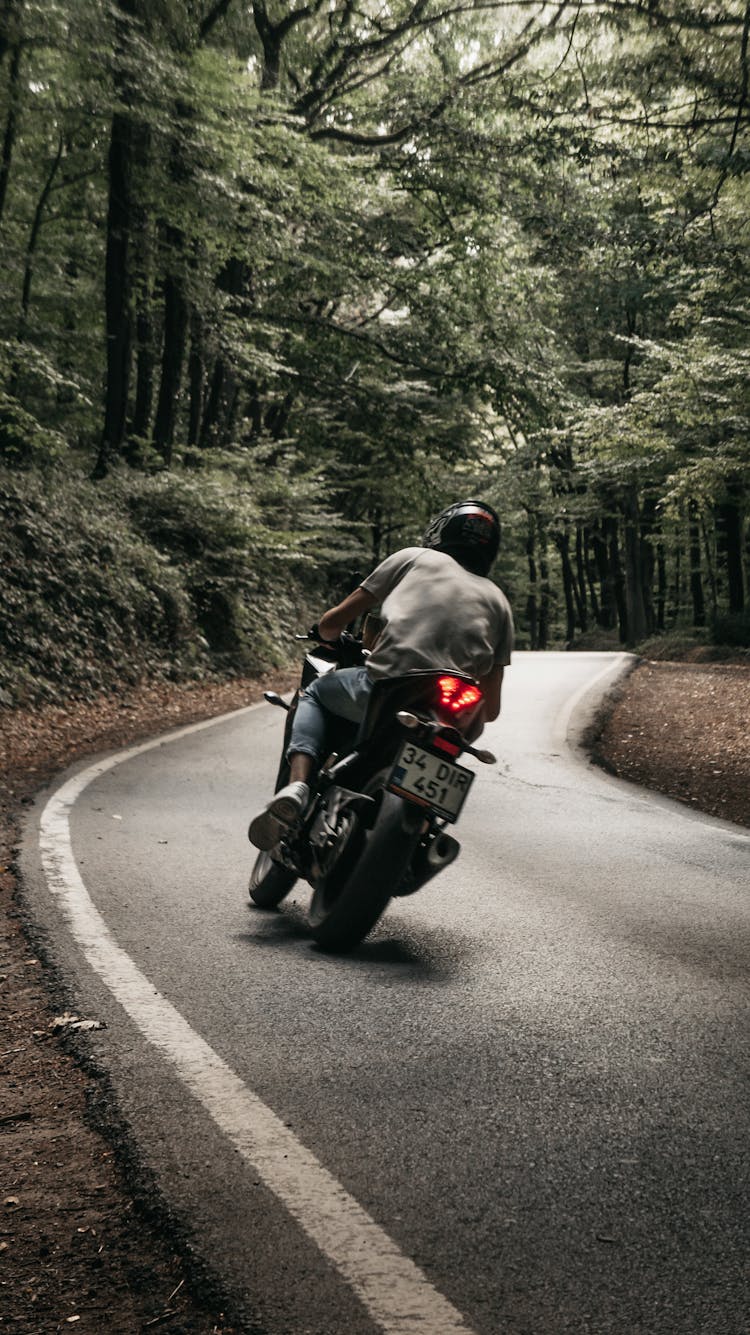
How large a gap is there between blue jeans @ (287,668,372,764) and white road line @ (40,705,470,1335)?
4.01 ft

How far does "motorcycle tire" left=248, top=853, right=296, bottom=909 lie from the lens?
17.8 feet

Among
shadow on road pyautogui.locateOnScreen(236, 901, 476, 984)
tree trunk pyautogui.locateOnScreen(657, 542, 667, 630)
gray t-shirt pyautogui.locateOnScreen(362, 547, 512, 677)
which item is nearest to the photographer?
shadow on road pyautogui.locateOnScreen(236, 901, 476, 984)

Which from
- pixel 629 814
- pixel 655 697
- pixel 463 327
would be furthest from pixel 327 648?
pixel 463 327

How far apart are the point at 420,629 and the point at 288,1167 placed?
7.94 ft

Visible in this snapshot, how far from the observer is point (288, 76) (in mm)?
24344

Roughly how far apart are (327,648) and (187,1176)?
3.09 meters

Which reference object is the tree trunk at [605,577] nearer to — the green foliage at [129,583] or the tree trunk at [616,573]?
the tree trunk at [616,573]

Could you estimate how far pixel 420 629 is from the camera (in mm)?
4762

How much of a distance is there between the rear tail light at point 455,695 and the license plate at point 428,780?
0.88 ft

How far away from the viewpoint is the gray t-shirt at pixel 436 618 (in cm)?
474

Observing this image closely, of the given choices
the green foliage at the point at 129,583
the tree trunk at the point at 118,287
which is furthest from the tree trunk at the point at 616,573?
the tree trunk at the point at 118,287

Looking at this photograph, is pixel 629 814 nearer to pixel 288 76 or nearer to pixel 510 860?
pixel 510 860

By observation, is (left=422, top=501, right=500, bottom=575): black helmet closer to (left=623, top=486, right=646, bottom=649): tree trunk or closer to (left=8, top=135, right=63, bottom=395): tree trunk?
(left=8, top=135, right=63, bottom=395): tree trunk

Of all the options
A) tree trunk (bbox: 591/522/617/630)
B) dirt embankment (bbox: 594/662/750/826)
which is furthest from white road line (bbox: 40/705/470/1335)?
tree trunk (bbox: 591/522/617/630)
